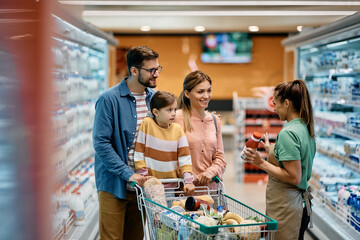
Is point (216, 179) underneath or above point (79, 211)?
above

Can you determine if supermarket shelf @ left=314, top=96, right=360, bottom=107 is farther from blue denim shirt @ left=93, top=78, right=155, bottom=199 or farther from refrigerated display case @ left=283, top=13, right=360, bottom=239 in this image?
blue denim shirt @ left=93, top=78, right=155, bottom=199

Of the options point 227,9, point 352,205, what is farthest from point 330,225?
point 227,9

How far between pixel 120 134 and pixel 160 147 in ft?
1.03

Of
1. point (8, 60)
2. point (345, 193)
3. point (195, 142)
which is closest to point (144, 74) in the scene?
point (195, 142)

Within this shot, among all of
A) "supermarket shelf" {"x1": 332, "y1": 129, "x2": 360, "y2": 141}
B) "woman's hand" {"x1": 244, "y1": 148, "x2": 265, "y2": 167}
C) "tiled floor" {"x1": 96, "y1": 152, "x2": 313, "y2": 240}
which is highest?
"woman's hand" {"x1": 244, "y1": 148, "x2": 265, "y2": 167}

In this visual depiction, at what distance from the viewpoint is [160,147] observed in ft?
8.28

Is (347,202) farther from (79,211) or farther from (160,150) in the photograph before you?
A: (79,211)

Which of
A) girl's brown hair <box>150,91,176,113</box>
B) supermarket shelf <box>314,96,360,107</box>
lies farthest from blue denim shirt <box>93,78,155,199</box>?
supermarket shelf <box>314,96,360,107</box>

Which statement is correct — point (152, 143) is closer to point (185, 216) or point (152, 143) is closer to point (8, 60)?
point (185, 216)

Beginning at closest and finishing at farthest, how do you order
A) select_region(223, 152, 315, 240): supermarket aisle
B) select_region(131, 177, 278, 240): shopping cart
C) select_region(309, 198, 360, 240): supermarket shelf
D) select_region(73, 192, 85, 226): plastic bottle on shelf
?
select_region(131, 177, 278, 240): shopping cart → select_region(309, 198, 360, 240): supermarket shelf → select_region(73, 192, 85, 226): plastic bottle on shelf → select_region(223, 152, 315, 240): supermarket aisle

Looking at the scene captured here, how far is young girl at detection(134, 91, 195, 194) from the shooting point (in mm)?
2500

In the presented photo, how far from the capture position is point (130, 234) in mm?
2975

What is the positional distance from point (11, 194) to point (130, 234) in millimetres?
2011

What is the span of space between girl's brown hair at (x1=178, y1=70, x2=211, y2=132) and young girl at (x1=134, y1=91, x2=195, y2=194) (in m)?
0.18
